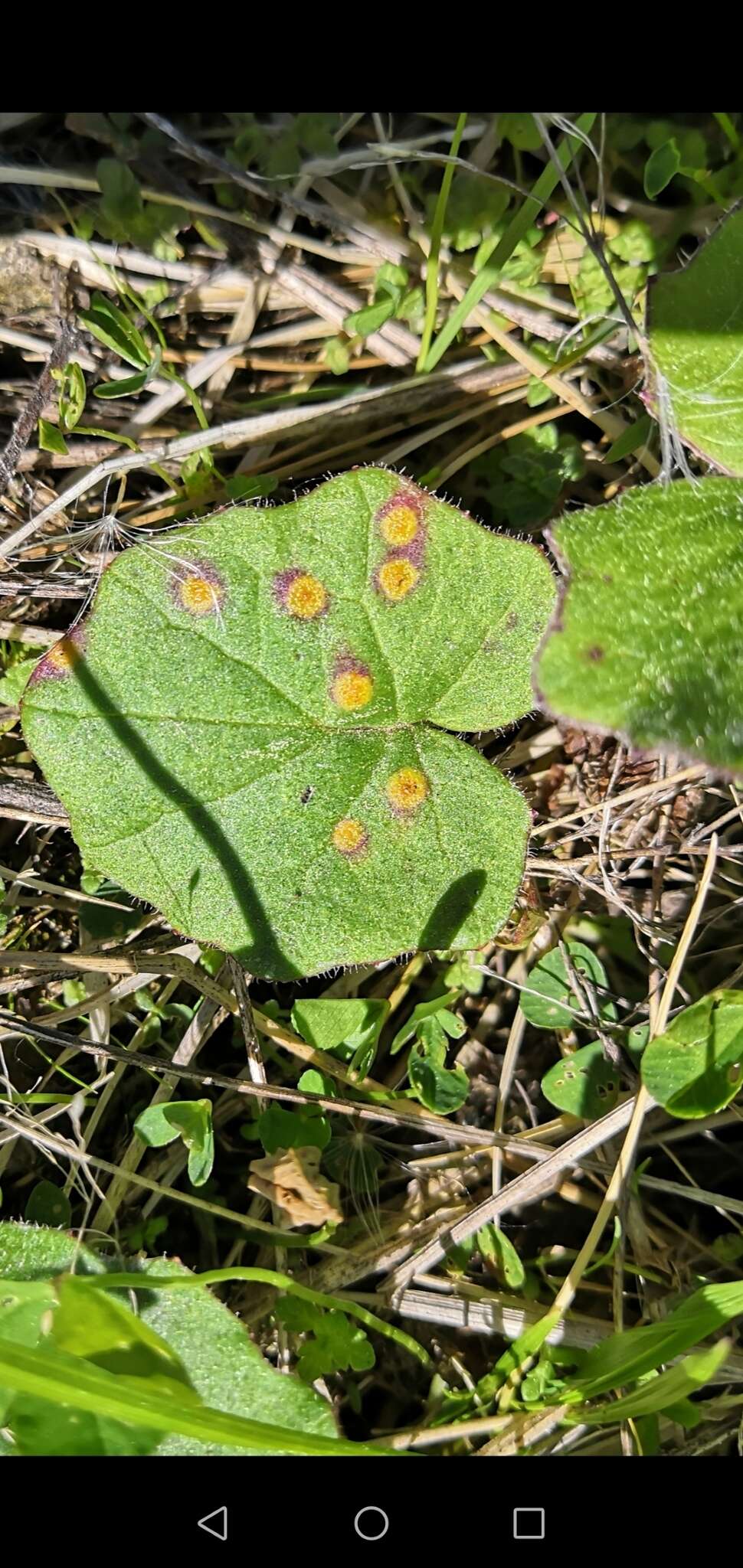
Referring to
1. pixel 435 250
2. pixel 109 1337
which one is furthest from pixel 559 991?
pixel 435 250

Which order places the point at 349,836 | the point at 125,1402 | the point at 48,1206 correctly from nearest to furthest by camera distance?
the point at 125,1402
the point at 349,836
the point at 48,1206

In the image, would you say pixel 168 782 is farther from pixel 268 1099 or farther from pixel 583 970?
pixel 583 970

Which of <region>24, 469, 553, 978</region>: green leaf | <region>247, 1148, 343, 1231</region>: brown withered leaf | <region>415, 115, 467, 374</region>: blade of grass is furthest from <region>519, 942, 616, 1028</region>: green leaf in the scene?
<region>415, 115, 467, 374</region>: blade of grass

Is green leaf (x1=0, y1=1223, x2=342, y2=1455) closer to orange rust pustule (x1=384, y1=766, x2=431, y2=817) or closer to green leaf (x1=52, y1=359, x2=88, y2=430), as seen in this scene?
orange rust pustule (x1=384, y1=766, x2=431, y2=817)

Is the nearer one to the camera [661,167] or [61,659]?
[61,659]
